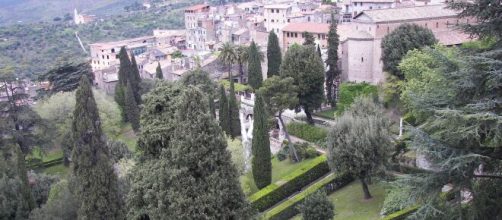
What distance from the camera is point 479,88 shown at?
1088 centimetres

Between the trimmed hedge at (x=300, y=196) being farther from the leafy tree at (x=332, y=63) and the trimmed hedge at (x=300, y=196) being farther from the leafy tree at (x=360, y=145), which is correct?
the leafy tree at (x=332, y=63)

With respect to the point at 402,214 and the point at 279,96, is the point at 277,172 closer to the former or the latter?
the point at 279,96

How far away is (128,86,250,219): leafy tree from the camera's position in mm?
14500

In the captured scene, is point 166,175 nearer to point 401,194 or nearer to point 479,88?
point 401,194

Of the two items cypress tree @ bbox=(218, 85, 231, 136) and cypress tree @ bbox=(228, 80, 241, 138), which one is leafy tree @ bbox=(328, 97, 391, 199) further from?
cypress tree @ bbox=(228, 80, 241, 138)

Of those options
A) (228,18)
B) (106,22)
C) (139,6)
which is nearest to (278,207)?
(228,18)

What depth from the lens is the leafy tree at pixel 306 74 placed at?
41125 mm

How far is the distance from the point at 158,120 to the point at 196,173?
140 inches

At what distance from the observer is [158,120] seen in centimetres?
1764

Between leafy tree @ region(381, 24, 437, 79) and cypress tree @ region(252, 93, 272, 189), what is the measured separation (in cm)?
1211

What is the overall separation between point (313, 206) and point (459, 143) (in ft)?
37.8

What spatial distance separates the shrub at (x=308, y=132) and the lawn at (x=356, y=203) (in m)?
9.65

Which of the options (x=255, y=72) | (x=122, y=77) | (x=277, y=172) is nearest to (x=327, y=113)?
(x=255, y=72)

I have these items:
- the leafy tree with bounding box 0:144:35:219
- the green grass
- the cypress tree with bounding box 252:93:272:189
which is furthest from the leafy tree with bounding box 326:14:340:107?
the leafy tree with bounding box 0:144:35:219
